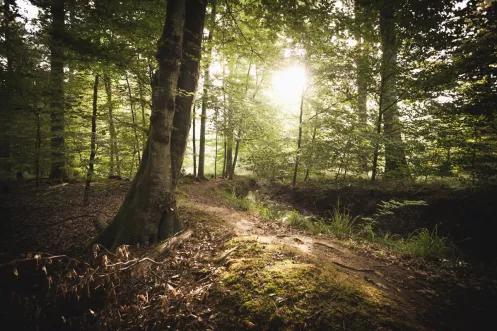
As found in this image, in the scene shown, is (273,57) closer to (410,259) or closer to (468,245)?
(410,259)

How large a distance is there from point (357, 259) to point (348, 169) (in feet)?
18.8

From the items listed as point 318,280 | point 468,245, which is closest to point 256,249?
point 318,280

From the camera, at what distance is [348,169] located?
8.65 meters

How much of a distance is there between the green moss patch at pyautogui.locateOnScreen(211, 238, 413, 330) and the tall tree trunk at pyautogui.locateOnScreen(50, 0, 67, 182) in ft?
18.3

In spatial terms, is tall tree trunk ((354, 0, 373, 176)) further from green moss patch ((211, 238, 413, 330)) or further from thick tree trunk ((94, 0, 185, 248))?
green moss patch ((211, 238, 413, 330))

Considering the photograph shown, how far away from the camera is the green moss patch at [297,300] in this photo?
197 centimetres

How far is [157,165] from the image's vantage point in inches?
163

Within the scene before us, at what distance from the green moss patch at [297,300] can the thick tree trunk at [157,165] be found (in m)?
2.14

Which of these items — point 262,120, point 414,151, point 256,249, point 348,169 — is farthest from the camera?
point 262,120

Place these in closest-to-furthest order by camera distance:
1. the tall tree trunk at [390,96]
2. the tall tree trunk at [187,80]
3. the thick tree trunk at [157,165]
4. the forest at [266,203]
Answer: the forest at [266,203]
the thick tree trunk at [157,165]
the tall tree trunk at [187,80]
the tall tree trunk at [390,96]

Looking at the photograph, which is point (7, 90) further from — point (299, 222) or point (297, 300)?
point (297, 300)

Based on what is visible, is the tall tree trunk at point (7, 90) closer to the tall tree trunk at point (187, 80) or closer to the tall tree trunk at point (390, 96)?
the tall tree trunk at point (187, 80)

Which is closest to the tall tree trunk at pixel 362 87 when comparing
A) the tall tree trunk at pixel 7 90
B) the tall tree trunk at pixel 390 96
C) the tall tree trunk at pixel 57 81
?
the tall tree trunk at pixel 390 96

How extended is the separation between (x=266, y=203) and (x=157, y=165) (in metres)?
7.48
